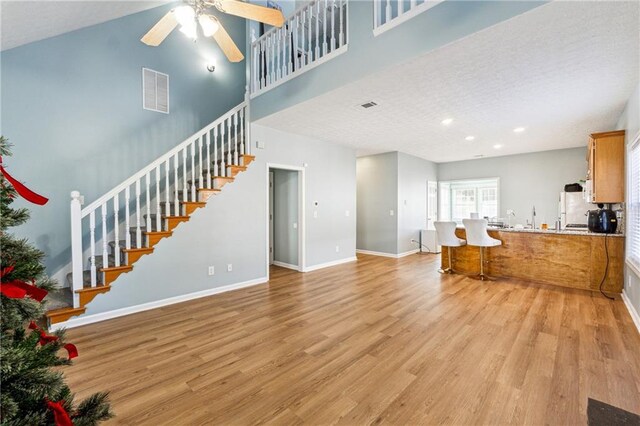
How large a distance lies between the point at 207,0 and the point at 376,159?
5751 millimetres

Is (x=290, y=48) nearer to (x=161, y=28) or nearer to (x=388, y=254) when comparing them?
(x=161, y=28)

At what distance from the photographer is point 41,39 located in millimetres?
3619

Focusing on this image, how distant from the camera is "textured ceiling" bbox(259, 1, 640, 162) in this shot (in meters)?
2.32

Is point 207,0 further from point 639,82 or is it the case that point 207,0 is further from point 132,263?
point 639,82

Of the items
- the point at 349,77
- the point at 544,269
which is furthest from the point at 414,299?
the point at 349,77

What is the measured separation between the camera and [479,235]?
196 inches

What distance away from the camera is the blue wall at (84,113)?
11.7 feet

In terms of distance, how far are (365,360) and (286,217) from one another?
3.97 metres

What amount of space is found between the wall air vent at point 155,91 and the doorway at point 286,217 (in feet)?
7.11

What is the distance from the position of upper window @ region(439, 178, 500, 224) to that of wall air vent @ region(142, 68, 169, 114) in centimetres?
792

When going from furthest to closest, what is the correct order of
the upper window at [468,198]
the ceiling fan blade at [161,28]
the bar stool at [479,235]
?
the upper window at [468,198] < the bar stool at [479,235] < the ceiling fan blade at [161,28]

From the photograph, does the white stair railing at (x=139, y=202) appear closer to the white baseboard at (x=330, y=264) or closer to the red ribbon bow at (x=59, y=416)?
the white baseboard at (x=330, y=264)

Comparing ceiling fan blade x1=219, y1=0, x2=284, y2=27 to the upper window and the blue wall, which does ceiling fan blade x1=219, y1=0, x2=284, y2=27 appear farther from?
Answer: the upper window

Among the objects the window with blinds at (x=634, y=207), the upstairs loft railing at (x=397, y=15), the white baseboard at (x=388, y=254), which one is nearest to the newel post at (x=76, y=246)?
the upstairs loft railing at (x=397, y=15)
